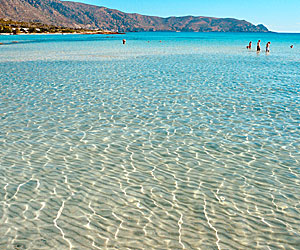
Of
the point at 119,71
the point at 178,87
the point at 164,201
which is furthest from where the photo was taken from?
the point at 119,71

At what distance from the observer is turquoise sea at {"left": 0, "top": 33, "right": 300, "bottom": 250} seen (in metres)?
5.87

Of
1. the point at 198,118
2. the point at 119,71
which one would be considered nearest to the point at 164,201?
Result: the point at 198,118

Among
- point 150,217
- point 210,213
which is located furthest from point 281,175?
point 150,217

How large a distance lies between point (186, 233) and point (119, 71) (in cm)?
2214

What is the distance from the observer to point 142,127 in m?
11.8

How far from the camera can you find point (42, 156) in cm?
920

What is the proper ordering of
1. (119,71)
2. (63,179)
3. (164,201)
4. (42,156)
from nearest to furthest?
(164,201) → (63,179) → (42,156) → (119,71)

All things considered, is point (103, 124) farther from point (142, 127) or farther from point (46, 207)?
point (46, 207)

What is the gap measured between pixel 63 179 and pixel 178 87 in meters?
12.8

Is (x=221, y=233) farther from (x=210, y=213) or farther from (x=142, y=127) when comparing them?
(x=142, y=127)

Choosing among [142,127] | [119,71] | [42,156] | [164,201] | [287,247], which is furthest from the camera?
[119,71]

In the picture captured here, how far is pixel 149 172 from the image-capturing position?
829 cm

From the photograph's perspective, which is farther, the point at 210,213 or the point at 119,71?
the point at 119,71

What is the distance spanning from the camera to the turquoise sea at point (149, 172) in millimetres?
5871
